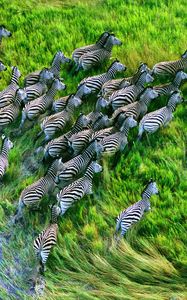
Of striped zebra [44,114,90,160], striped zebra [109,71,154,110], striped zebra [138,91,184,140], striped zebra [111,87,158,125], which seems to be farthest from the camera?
striped zebra [109,71,154,110]

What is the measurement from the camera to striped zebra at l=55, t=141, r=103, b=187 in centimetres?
747

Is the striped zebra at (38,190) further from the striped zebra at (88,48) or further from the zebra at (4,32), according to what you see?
the zebra at (4,32)

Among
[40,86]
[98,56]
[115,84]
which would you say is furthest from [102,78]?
[40,86]

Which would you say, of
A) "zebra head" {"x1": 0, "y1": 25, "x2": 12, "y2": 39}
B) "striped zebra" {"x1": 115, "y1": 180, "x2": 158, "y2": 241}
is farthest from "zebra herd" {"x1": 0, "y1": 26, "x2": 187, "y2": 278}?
"zebra head" {"x1": 0, "y1": 25, "x2": 12, "y2": 39}

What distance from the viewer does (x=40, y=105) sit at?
8547 mm

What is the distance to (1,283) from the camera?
6566mm

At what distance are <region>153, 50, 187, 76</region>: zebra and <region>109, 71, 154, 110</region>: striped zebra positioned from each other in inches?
16.8

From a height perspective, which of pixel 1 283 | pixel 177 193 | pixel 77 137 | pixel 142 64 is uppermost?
pixel 142 64

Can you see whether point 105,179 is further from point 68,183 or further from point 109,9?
point 109,9

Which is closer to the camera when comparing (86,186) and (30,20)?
(86,186)

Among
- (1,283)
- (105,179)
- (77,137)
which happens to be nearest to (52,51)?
(77,137)

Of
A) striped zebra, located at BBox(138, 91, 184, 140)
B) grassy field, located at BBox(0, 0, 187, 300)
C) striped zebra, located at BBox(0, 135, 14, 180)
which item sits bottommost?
grassy field, located at BBox(0, 0, 187, 300)

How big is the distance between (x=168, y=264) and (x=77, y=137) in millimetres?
2247

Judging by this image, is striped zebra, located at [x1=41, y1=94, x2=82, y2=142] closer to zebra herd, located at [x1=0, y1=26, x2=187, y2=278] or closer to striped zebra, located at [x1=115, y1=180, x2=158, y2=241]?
zebra herd, located at [x1=0, y1=26, x2=187, y2=278]
